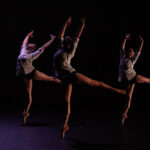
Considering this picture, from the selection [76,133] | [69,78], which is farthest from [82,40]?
[76,133]

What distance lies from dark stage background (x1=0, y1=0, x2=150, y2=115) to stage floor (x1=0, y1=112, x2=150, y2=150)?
4.17 ft

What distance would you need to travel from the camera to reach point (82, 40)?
8.26 m

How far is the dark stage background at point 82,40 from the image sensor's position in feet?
25.2

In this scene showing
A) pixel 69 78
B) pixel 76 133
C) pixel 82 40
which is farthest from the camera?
pixel 82 40

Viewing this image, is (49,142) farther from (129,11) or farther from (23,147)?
(129,11)

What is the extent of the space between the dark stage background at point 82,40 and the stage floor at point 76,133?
1.27m

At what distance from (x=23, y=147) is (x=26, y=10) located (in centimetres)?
490

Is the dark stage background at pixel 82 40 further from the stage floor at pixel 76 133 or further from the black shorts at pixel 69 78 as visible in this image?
the black shorts at pixel 69 78

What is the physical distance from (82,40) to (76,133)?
13.1 ft

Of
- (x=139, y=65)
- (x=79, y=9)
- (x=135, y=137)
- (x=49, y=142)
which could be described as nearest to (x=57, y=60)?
(x=49, y=142)

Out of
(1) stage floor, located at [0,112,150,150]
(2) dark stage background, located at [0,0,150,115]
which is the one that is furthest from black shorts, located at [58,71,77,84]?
(2) dark stage background, located at [0,0,150,115]

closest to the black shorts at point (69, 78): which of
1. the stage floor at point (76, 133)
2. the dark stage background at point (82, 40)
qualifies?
the stage floor at point (76, 133)

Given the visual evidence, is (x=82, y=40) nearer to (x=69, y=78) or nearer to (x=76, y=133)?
(x=69, y=78)

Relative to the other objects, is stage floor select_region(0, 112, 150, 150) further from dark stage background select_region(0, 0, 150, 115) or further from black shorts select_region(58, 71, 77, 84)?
dark stage background select_region(0, 0, 150, 115)
